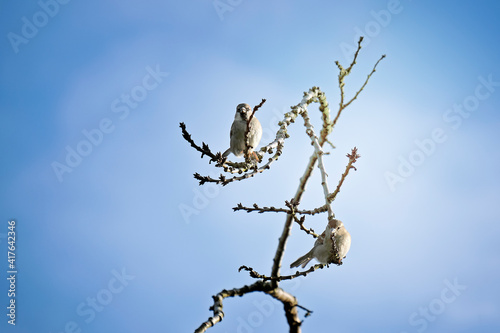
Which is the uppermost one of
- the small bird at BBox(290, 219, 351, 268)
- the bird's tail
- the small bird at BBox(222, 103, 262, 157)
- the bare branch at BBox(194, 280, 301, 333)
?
the small bird at BBox(222, 103, 262, 157)

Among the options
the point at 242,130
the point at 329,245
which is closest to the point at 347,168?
the point at 329,245

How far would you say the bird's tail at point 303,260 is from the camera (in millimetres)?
5244

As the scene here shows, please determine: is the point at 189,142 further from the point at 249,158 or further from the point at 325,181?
the point at 325,181

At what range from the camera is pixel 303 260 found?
5.47 m

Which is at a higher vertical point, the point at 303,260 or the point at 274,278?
the point at 303,260

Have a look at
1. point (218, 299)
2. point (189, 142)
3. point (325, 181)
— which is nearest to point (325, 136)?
point (325, 181)

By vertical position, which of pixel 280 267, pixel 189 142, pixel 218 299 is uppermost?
pixel 189 142

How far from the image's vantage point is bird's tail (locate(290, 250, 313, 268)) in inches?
206

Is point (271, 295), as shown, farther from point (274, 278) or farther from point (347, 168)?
point (347, 168)

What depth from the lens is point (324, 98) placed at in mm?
5203

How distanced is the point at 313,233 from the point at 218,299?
1656 mm

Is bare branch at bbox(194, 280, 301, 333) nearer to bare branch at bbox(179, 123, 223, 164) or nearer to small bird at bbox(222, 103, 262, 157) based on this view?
bare branch at bbox(179, 123, 223, 164)

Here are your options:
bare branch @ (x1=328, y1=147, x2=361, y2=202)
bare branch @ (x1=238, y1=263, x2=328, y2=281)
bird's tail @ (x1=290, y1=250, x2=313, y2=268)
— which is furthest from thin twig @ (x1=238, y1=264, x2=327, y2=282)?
bird's tail @ (x1=290, y1=250, x2=313, y2=268)

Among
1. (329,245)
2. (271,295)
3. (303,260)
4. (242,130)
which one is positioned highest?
(242,130)
